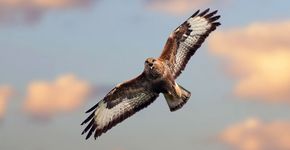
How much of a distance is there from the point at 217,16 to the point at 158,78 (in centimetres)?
354

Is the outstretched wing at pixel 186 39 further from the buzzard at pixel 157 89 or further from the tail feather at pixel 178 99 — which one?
the tail feather at pixel 178 99

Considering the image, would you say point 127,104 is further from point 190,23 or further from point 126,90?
point 190,23

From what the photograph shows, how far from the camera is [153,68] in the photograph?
573 inches

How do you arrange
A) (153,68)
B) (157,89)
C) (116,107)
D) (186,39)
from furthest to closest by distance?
(186,39) < (116,107) < (157,89) < (153,68)

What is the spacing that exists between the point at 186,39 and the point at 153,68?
2587 mm

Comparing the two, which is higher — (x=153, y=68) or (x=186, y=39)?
(x=186, y=39)

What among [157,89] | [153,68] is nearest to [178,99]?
[157,89]

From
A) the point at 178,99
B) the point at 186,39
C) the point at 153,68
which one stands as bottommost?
the point at 178,99

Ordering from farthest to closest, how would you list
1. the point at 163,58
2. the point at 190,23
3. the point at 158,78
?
the point at 190,23
the point at 163,58
the point at 158,78

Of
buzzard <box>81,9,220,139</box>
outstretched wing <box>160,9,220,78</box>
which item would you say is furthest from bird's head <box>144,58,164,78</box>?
outstretched wing <box>160,9,220,78</box>

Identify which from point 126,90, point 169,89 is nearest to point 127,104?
point 126,90

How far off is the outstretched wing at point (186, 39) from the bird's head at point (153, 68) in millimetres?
1032

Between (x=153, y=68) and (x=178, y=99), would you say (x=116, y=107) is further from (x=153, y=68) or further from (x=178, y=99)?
(x=153, y=68)

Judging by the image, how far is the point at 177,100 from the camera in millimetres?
15867
